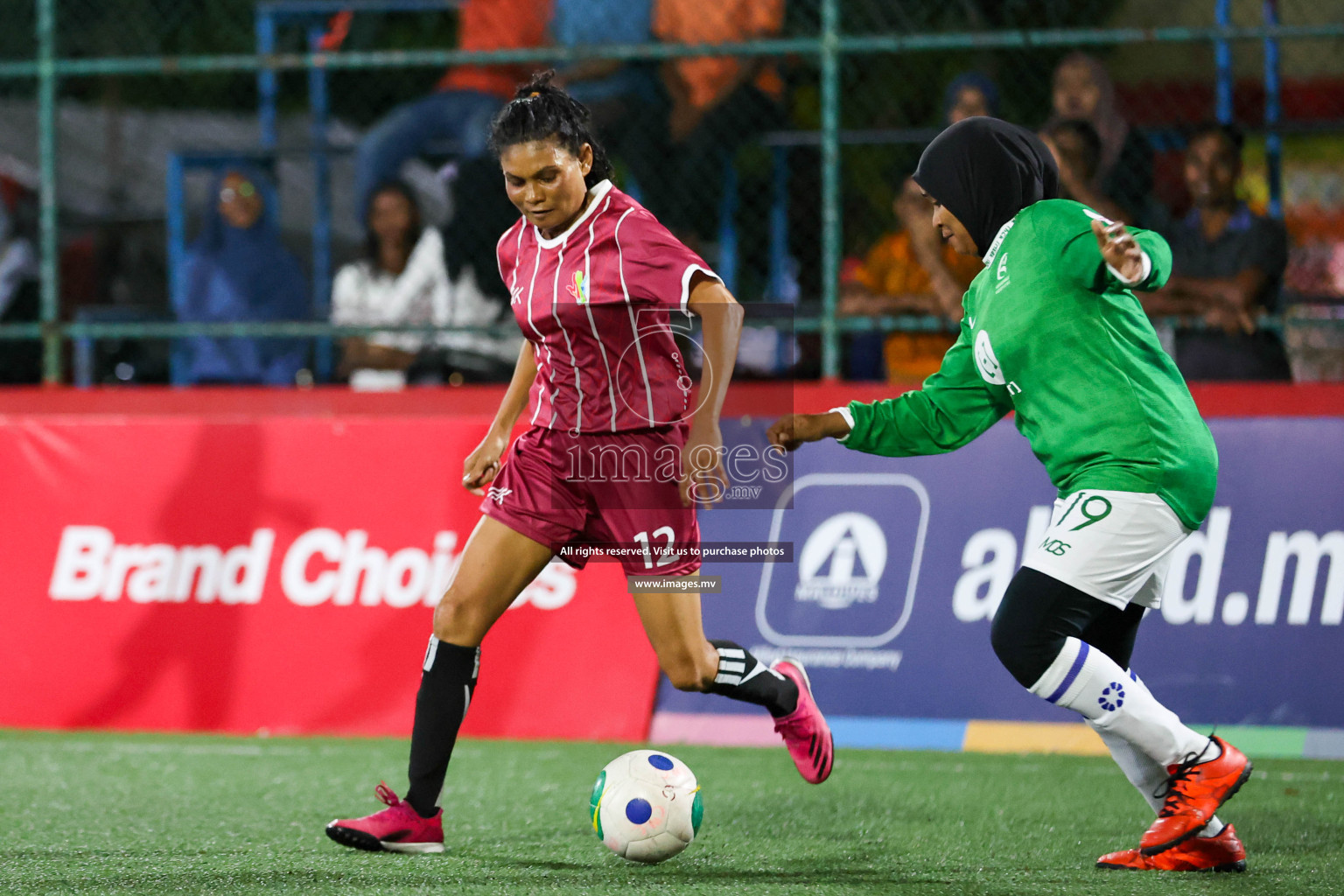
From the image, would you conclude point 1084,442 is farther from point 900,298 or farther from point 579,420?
point 900,298

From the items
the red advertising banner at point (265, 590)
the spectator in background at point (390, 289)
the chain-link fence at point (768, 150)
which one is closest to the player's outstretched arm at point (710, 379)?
the red advertising banner at point (265, 590)

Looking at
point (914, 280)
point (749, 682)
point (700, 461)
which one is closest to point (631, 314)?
point (700, 461)

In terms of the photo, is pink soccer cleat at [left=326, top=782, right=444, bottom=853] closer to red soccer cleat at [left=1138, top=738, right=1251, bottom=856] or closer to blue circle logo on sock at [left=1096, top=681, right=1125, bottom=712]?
blue circle logo on sock at [left=1096, top=681, right=1125, bottom=712]

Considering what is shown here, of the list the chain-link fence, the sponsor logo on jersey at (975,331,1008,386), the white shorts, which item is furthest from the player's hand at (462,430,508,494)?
the chain-link fence

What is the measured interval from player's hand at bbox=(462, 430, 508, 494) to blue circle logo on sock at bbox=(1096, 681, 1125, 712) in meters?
1.83

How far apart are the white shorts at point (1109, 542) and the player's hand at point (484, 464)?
1615mm

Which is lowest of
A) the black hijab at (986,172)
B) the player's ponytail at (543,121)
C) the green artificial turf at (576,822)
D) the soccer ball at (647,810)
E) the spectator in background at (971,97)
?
the green artificial turf at (576,822)

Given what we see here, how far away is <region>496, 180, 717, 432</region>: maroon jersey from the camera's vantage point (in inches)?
182

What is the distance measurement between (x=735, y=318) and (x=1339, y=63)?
5.03 m

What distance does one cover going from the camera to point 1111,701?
414 centimetres

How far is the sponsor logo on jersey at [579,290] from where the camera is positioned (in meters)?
4.60

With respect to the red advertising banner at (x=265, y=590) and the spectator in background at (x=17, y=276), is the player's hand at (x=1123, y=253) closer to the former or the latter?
the red advertising banner at (x=265, y=590)

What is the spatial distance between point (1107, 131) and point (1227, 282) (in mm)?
929

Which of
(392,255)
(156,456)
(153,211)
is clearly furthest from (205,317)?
(153,211)
